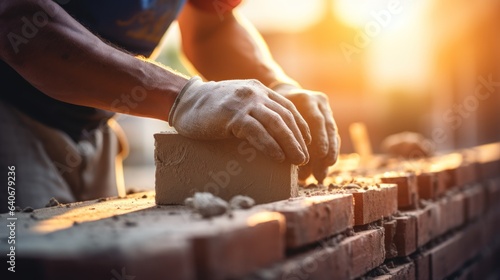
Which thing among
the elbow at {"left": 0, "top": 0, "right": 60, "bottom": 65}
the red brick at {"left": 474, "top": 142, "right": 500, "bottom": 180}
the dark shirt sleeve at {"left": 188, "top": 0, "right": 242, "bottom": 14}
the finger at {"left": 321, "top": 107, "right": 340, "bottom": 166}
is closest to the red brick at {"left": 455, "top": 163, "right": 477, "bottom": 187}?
the red brick at {"left": 474, "top": 142, "right": 500, "bottom": 180}

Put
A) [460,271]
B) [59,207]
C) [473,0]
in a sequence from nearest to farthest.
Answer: [59,207]
[460,271]
[473,0]

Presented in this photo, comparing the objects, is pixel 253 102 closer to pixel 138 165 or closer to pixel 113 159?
pixel 113 159

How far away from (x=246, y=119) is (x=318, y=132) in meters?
0.63

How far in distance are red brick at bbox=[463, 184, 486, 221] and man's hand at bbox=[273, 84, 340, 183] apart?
58.8 inches

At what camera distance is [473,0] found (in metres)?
10.3

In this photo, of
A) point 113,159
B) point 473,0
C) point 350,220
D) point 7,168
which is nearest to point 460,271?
point 350,220

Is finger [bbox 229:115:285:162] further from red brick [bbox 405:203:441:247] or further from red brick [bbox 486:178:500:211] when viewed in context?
red brick [bbox 486:178:500:211]

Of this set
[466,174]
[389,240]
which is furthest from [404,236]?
[466,174]

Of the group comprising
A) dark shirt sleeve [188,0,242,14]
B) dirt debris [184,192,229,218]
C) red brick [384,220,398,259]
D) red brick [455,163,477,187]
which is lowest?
red brick [384,220,398,259]

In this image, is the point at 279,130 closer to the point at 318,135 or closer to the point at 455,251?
the point at 318,135

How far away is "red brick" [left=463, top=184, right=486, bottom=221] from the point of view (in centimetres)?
385

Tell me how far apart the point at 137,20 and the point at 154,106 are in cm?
104

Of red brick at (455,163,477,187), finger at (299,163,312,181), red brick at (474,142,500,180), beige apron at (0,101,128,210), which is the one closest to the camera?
finger at (299,163,312,181)

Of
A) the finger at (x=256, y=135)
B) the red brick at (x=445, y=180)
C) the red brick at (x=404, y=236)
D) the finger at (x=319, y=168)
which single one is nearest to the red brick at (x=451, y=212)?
the red brick at (x=445, y=180)
